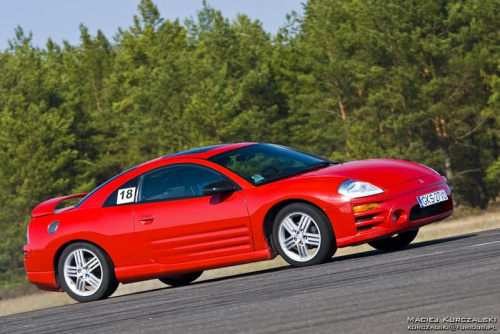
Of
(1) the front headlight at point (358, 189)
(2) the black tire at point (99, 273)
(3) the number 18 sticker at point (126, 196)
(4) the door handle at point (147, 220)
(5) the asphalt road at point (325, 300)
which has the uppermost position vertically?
(3) the number 18 sticker at point (126, 196)

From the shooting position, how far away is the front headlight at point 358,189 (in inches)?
378

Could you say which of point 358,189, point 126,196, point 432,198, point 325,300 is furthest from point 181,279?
point 325,300

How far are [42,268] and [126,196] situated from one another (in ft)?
4.33

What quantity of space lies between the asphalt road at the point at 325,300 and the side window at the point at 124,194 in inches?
42.0

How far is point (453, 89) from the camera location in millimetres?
52844

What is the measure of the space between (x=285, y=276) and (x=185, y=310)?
5.23ft

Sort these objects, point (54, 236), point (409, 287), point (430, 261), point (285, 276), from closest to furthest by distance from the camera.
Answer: point (409, 287), point (430, 261), point (285, 276), point (54, 236)

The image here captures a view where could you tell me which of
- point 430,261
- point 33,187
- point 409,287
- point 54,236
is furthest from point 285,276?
point 33,187

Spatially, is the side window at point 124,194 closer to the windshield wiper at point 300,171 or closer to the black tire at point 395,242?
the windshield wiper at point 300,171

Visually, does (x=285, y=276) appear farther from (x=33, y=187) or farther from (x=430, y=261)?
(x=33, y=187)

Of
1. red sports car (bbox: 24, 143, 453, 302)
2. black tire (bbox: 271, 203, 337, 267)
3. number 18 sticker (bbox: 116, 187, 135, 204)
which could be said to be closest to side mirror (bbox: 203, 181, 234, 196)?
red sports car (bbox: 24, 143, 453, 302)

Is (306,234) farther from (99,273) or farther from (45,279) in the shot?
(45,279)

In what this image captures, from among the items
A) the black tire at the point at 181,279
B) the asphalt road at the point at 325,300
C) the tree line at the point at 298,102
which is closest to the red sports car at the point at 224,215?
the asphalt road at the point at 325,300

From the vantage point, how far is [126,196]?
36.0ft
